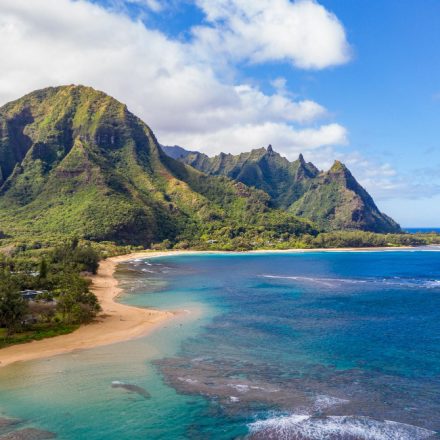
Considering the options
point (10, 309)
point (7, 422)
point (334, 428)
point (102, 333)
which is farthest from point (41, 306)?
point (334, 428)

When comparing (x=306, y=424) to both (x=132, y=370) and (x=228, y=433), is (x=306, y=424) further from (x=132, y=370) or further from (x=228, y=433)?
(x=132, y=370)

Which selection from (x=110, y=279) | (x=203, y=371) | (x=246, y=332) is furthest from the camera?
(x=110, y=279)

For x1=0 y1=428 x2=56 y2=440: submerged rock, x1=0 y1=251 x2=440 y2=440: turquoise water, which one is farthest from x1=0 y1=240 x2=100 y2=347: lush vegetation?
x1=0 y1=428 x2=56 y2=440: submerged rock

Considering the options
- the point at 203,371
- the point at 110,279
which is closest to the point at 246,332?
the point at 203,371

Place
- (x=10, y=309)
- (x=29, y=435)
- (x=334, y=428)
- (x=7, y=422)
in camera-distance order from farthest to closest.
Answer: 1. (x=10, y=309)
2. (x=7, y=422)
3. (x=334, y=428)
4. (x=29, y=435)

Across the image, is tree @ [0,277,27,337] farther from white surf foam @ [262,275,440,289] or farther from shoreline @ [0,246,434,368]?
white surf foam @ [262,275,440,289]

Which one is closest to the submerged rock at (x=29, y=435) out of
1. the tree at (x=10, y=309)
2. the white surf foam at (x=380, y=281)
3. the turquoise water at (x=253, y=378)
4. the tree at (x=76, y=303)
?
the turquoise water at (x=253, y=378)

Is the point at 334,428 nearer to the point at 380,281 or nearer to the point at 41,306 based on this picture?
the point at 41,306
